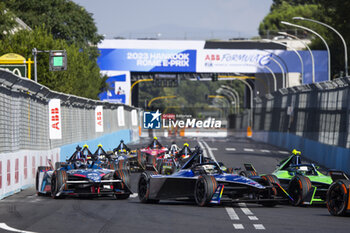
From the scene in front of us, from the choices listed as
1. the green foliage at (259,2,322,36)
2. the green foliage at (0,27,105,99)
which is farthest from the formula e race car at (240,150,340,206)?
the green foliage at (259,2,322,36)

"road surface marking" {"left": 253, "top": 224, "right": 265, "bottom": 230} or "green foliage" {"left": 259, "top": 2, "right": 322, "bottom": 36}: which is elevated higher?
"green foliage" {"left": 259, "top": 2, "right": 322, "bottom": 36}

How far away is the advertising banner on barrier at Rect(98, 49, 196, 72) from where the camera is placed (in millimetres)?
77688

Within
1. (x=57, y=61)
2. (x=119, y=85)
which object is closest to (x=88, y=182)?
(x=57, y=61)

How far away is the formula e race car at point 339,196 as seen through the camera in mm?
12695

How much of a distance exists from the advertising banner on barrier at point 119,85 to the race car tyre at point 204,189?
63.9 m

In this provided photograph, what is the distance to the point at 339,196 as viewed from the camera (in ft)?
42.9

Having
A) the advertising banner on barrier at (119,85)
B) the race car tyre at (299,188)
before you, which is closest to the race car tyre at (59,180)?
the race car tyre at (299,188)

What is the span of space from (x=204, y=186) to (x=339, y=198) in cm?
269

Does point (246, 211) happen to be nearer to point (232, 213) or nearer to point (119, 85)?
point (232, 213)

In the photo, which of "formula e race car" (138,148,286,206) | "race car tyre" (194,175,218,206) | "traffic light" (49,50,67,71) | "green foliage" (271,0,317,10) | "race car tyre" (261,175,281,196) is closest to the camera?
"race car tyre" (194,175,218,206)

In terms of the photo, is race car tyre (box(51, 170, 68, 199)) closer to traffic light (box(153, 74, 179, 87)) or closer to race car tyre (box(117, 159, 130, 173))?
race car tyre (box(117, 159, 130, 173))

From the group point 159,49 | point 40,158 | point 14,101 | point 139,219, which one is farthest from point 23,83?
point 159,49

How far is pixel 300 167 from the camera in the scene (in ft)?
54.9

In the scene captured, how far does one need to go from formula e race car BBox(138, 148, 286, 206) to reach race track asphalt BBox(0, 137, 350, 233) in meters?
0.21
